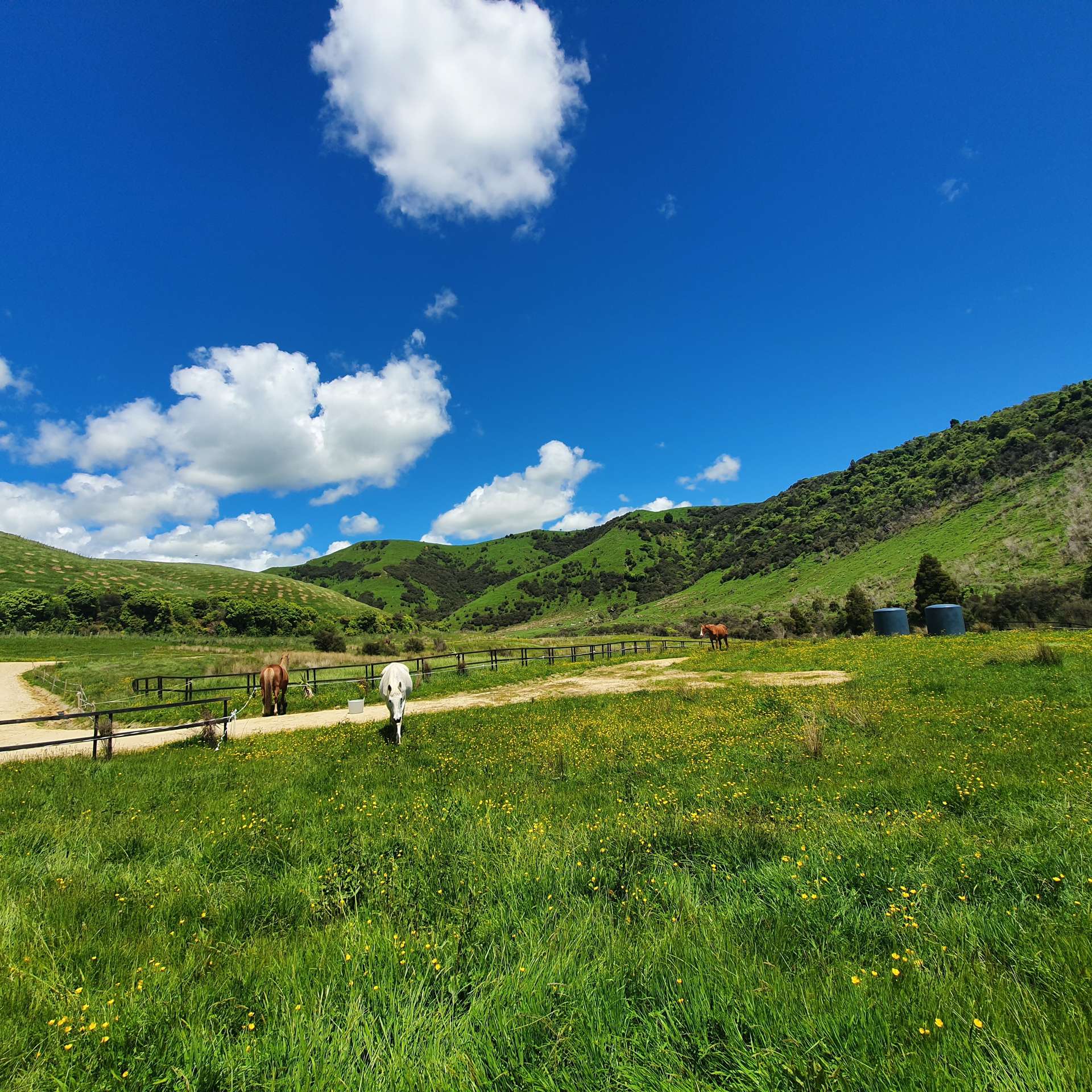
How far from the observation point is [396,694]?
12.8 m

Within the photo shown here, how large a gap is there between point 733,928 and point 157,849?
634 centimetres

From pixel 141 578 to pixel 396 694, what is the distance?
468 feet

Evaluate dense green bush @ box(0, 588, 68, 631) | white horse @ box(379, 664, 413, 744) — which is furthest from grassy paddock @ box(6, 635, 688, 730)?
dense green bush @ box(0, 588, 68, 631)

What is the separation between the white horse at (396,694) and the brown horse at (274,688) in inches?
282

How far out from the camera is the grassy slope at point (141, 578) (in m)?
106

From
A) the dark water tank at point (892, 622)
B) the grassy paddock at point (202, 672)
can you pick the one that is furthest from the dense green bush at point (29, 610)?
the dark water tank at point (892, 622)

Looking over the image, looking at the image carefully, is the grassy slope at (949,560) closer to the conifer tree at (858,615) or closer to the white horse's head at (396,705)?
the conifer tree at (858,615)

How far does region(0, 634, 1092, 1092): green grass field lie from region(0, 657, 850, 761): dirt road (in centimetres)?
585

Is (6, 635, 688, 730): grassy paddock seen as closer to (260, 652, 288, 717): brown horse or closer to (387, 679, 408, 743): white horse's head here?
(260, 652, 288, 717): brown horse

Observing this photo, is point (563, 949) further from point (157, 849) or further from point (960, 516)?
point (960, 516)

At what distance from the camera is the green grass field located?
2535mm

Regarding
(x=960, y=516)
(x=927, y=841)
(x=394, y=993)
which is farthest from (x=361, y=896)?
(x=960, y=516)

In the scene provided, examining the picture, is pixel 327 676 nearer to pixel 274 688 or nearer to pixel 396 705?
pixel 274 688

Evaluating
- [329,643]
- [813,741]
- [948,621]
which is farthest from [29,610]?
[948,621]
